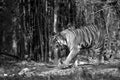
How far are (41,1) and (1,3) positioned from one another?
2.80 metres

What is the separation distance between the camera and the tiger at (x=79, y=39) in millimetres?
7004

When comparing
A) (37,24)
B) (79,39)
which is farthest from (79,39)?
(37,24)

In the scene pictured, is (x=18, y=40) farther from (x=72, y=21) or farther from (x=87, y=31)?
(x=87, y=31)

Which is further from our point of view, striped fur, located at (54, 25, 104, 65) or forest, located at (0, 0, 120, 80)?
forest, located at (0, 0, 120, 80)

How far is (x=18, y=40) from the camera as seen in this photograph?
43.7ft

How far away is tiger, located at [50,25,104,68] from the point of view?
23.0 ft

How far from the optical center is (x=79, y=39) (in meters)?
7.16

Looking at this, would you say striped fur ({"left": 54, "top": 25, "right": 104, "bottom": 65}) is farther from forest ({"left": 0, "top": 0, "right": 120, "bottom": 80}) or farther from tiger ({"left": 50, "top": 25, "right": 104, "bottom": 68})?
forest ({"left": 0, "top": 0, "right": 120, "bottom": 80})

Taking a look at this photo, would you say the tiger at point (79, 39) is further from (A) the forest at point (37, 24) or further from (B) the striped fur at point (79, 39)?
(A) the forest at point (37, 24)

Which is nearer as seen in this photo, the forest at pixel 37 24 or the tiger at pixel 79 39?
the tiger at pixel 79 39

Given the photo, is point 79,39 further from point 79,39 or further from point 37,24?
point 37,24

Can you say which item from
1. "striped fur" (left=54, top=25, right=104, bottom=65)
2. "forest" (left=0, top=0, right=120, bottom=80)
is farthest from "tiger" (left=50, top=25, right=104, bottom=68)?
"forest" (left=0, top=0, right=120, bottom=80)

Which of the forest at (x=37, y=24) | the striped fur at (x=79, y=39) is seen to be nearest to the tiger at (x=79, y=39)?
the striped fur at (x=79, y=39)

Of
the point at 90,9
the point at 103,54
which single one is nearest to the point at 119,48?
the point at 90,9
